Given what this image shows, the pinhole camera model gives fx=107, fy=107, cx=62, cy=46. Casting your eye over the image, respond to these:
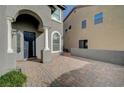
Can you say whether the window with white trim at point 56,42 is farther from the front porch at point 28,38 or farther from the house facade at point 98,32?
the house facade at point 98,32

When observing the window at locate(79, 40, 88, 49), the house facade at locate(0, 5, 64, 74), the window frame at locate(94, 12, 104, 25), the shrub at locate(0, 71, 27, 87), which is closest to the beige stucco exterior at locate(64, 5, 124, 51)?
the window frame at locate(94, 12, 104, 25)

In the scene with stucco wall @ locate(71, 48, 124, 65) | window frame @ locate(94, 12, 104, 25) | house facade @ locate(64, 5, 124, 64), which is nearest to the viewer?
stucco wall @ locate(71, 48, 124, 65)

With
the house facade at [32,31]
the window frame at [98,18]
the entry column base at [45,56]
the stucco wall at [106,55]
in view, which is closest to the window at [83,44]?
the window frame at [98,18]

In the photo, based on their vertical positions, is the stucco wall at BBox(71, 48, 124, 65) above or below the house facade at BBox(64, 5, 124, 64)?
below

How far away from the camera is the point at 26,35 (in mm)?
10016

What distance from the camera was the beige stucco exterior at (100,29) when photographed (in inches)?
436

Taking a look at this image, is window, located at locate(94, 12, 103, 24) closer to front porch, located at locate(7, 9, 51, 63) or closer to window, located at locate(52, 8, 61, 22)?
window, located at locate(52, 8, 61, 22)

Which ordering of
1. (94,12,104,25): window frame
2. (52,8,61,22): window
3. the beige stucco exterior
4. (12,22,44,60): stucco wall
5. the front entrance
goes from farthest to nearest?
(94,12,104,25): window frame
(52,8,61,22): window
the beige stucco exterior
the front entrance
(12,22,44,60): stucco wall

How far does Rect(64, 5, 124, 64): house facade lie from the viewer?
1070 cm

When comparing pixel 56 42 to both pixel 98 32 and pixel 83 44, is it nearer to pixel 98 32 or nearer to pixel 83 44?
pixel 98 32

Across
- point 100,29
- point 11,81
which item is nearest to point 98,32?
point 100,29

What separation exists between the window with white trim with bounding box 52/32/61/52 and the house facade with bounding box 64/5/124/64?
2.57m

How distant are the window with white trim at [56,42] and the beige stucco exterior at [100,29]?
4677 mm
